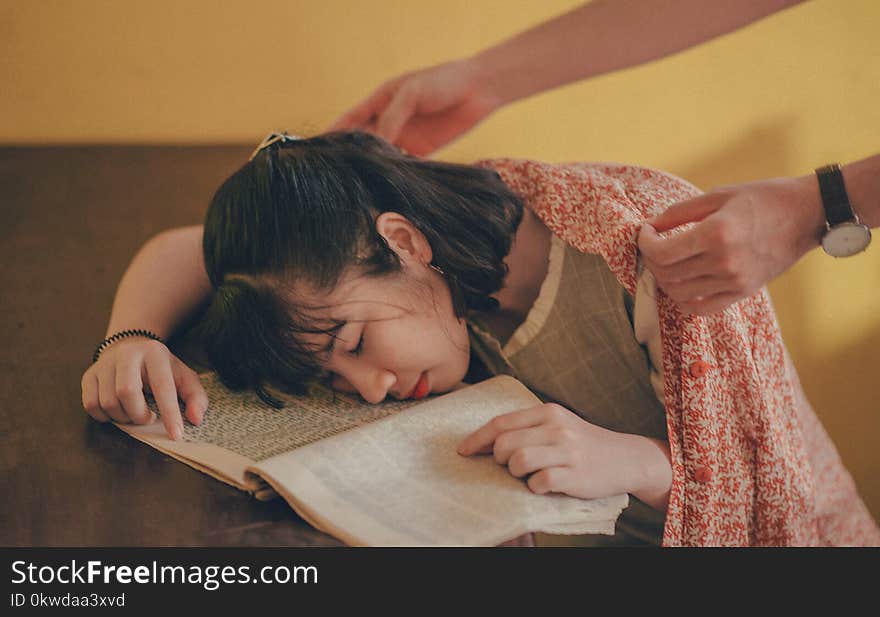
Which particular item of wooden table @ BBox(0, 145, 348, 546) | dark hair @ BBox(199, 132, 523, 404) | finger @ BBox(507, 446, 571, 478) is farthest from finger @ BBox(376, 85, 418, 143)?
finger @ BBox(507, 446, 571, 478)

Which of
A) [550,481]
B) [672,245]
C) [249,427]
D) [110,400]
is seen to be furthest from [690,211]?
[110,400]

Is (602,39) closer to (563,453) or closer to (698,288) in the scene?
(698,288)

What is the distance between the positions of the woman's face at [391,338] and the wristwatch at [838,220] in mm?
364

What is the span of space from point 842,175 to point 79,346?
2.58 feet

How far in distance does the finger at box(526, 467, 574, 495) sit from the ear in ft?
1.05

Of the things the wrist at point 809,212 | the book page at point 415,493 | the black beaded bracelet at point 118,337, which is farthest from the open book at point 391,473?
the wrist at point 809,212

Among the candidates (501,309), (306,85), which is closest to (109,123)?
(306,85)

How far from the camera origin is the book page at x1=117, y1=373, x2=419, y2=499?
0.63 meters

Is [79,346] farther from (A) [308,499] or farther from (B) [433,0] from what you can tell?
(B) [433,0]

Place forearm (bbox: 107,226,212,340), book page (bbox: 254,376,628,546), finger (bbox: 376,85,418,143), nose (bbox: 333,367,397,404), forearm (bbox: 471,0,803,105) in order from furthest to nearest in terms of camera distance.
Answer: finger (bbox: 376,85,418,143) < forearm (bbox: 471,0,803,105) < forearm (bbox: 107,226,212,340) < nose (bbox: 333,367,397,404) < book page (bbox: 254,376,628,546)

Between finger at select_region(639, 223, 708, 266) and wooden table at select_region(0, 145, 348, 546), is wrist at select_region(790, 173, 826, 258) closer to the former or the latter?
finger at select_region(639, 223, 708, 266)

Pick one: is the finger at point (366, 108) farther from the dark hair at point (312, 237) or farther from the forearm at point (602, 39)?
the dark hair at point (312, 237)

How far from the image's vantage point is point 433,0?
5.12 ft

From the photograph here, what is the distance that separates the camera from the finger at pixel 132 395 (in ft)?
2.29
